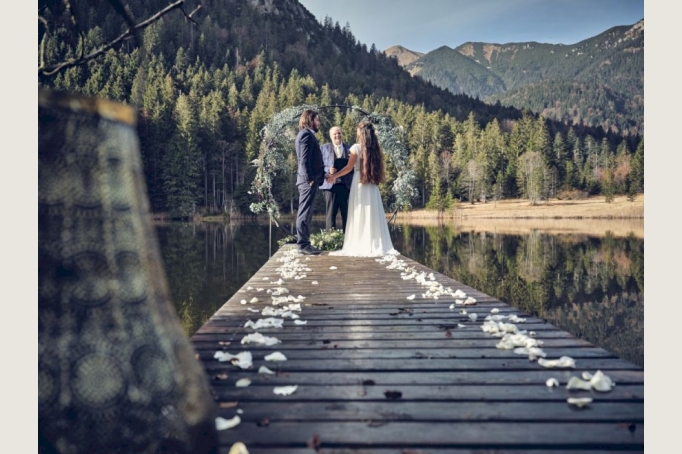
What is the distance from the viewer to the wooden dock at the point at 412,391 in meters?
1.77

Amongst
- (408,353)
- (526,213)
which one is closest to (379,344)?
(408,353)

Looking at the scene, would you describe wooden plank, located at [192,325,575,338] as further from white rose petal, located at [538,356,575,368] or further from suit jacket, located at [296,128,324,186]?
suit jacket, located at [296,128,324,186]

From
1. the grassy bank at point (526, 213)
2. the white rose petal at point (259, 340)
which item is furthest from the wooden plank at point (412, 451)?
the grassy bank at point (526, 213)

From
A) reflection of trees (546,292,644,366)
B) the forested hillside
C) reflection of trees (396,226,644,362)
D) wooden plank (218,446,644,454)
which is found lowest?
reflection of trees (546,292,644,366)

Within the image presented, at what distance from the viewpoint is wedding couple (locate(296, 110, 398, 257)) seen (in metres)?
8.93

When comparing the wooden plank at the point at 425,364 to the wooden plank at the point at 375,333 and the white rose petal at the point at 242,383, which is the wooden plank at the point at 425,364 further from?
the wooden plank at the point at 375,333

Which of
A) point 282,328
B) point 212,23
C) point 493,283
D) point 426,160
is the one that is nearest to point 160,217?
point 426,160

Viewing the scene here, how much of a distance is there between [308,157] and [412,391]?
23.1ft

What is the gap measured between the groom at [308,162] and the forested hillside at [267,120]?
26.5 m

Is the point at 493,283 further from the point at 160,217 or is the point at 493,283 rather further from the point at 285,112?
the point at 160,217

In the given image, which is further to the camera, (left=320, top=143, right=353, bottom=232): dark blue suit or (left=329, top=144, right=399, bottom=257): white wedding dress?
(left=320, top=143, right=353, bottom=232): dark blue suit

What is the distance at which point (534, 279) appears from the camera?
42.5ft

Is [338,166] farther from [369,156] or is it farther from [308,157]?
[308,157]

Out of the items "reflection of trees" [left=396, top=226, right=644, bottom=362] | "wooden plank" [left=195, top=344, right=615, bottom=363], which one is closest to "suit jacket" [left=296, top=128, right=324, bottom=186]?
"reflection of trees" [left=396, top=226, right=644, bottom=362]
